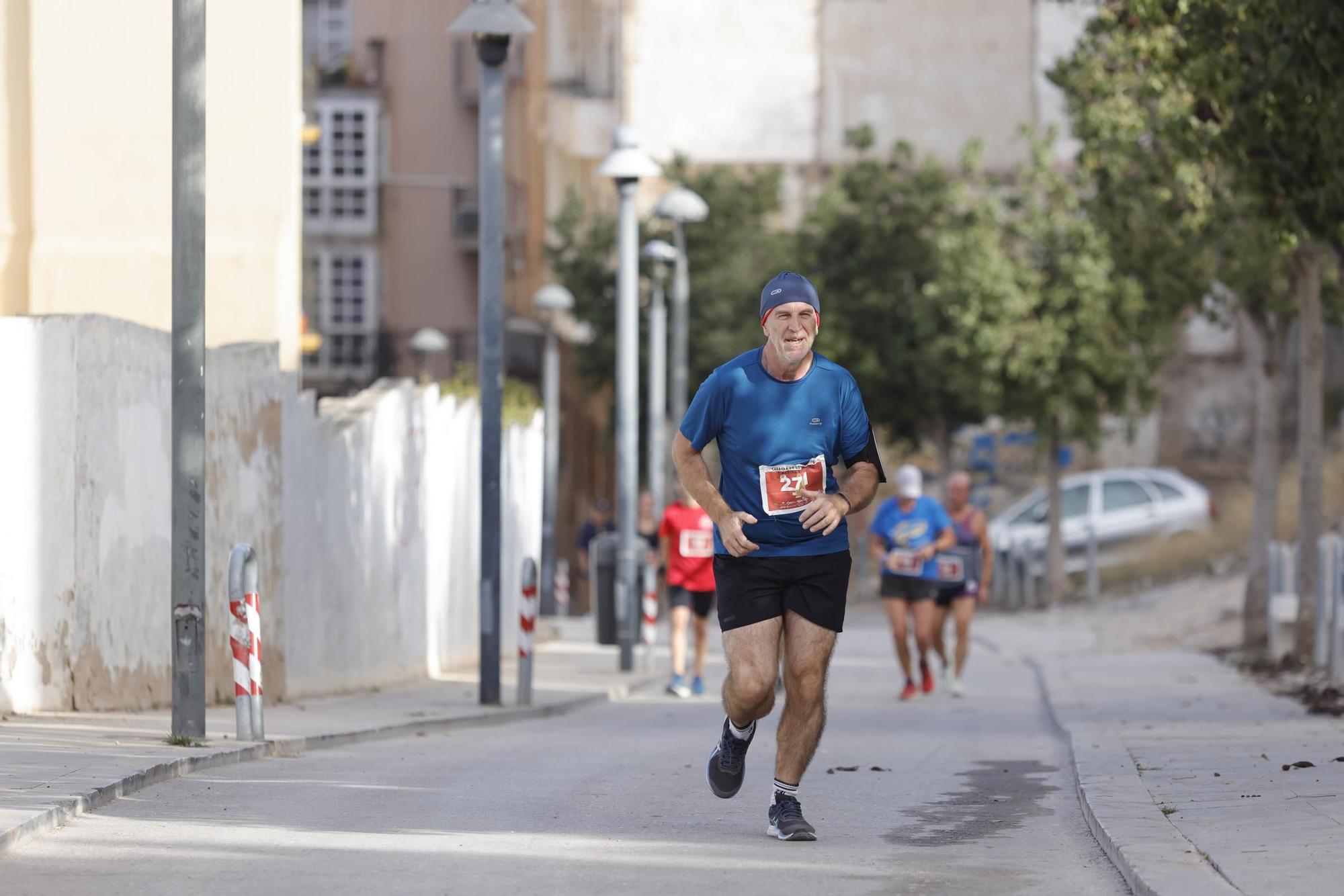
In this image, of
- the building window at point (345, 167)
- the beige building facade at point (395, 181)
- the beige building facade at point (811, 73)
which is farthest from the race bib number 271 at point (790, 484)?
the building window at point (345, 167)

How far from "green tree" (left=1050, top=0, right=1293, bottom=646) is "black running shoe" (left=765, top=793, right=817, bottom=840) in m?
12.4

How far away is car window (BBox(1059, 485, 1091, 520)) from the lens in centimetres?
4297

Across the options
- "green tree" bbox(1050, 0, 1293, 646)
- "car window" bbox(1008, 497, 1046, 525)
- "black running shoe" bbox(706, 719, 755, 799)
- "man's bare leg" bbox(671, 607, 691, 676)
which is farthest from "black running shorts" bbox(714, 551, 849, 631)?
"car window" bbox(1008, 497, 1046, 525)

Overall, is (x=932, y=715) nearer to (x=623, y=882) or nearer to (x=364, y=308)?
(x=623, y=882)

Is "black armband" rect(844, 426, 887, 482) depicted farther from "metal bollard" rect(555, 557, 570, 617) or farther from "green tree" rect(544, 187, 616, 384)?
"green tree" rect(544, 187, 616, 384)

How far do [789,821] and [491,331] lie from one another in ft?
27.3

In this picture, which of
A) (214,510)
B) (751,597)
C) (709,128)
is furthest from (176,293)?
(709,128)

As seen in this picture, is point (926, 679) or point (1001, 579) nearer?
point (926, 679)

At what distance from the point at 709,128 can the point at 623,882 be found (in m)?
47.7

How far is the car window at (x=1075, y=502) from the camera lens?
141 ft

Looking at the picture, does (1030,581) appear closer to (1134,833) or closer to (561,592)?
(561,592)

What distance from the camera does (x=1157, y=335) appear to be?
37000mm

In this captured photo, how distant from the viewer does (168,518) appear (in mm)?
14875

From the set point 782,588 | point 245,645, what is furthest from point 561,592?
point 782,588
